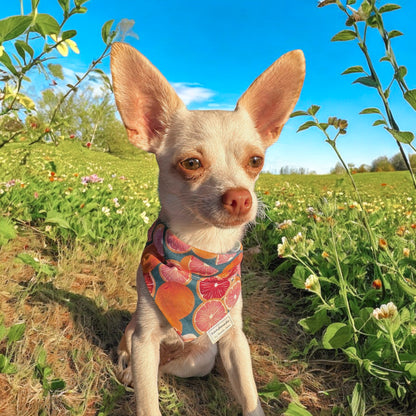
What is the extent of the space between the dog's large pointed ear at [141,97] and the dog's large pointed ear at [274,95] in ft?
1.75

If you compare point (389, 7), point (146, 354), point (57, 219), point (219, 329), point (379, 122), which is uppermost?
point (389, 7)

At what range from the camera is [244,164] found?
2.27m

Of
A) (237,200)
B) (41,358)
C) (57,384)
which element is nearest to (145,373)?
(57,384)

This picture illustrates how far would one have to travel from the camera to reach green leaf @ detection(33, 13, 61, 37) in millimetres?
1835

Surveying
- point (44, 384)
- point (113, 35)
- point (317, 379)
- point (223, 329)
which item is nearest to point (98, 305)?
point (44, 384)

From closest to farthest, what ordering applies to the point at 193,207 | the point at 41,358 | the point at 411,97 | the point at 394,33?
the point at 411,97, the point at 394,33, the point at 193,207, the point at 41,358

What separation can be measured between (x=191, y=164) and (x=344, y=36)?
1121mm

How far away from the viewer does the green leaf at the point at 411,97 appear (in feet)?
5.22

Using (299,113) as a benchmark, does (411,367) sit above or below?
below

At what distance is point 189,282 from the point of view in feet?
8.16

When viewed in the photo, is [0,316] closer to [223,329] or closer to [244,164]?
[223,329]

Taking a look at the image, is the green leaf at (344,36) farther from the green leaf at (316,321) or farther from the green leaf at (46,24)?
the green leaf at (316,321)

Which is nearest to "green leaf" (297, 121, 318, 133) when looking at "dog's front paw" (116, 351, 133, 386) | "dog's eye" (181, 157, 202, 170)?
"dog's eye" (181, 157, 202, 170)

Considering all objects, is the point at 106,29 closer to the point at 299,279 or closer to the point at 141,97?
the point at 141,97
